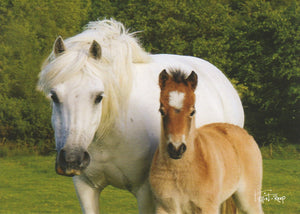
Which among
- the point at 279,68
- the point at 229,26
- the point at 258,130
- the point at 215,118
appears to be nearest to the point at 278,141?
the point at 258,130

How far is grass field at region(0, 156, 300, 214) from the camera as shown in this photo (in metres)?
13.5

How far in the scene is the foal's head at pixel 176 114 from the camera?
12.0ft

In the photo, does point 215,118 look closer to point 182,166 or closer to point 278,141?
point 182,166

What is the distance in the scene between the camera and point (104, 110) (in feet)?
12.9

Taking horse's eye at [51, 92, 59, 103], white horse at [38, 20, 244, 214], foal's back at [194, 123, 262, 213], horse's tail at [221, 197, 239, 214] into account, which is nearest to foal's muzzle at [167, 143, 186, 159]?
foal's back at [194, 123, 262, 213]

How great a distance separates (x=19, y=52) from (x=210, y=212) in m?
25.0

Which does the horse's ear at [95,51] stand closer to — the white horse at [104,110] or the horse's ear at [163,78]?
the white horse at [104,110]

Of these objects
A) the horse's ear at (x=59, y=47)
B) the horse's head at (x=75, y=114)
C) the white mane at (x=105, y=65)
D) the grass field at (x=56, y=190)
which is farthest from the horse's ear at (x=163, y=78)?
the grass field at (x=56, y=190)

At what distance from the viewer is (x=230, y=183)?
438 cm

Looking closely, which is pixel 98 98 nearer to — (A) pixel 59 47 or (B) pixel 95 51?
(B) pixel 95 51

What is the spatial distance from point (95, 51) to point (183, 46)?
95.6ft

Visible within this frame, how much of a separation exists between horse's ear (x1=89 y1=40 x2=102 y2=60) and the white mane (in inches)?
1.3

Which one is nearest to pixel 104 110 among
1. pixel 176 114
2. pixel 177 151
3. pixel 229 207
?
pixel 176 114

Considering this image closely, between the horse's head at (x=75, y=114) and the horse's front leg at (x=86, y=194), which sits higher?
the horse's head at (x=75, y=114)
